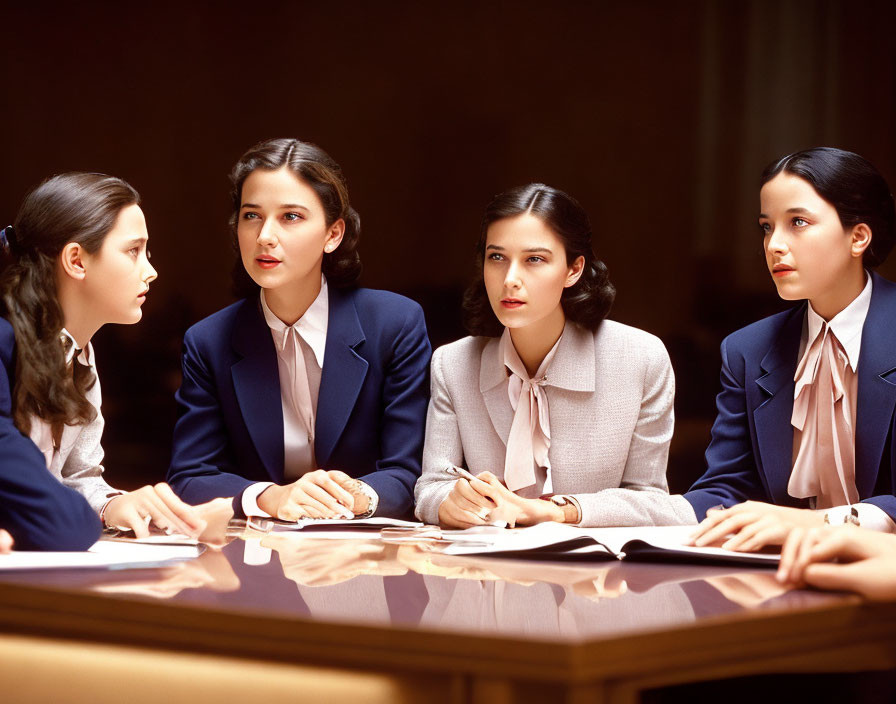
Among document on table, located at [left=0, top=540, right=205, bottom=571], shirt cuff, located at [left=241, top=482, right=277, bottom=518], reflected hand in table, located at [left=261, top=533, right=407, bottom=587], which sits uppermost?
document on table, located at [left=0, top=540, right=205, bottom=571]

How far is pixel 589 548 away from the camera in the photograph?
156 cm

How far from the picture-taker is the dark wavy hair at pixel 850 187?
2.20 metres

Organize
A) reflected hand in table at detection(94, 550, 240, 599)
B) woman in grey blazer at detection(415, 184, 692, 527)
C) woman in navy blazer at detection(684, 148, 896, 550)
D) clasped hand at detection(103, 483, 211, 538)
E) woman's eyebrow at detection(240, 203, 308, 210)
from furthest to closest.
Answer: woman's eyebrow at detection(240, 203, 308, 210), woman in grey blazer at detection(415, 184, 692, 527), woman in navy blazer at detection(684, 148, 896, 550), clasped hand at detection(103, 483, 211, 538), reflected hand in table at detection(94, 550, 240, 599)

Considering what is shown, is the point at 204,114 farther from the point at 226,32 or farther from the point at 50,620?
the point at 50,620

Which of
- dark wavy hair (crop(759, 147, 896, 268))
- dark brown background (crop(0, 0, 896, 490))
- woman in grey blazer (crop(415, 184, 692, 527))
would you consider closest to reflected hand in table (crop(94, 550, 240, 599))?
woman in grey blazer (crop(415, 184, 692, 527))

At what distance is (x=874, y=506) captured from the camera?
75.1 inches

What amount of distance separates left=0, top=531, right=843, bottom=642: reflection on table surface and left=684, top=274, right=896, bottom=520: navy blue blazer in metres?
0.80

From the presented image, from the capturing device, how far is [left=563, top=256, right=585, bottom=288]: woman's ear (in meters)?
2.38

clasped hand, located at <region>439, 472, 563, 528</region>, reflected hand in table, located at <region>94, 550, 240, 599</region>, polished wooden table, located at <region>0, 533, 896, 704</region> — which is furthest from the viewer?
clasped hand, located at <region>439, 472, 563, 528</region>

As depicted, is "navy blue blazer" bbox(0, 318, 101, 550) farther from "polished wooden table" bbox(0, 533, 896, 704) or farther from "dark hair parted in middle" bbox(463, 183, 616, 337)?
"dark hair parted in middle" bbox(463, 183, 616, 337)

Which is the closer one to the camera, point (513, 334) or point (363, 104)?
point (513, 334)

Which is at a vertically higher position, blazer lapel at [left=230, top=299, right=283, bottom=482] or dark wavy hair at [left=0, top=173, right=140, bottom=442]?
dark wavy hair at [left=0, top=173, right=140, bottom=442]

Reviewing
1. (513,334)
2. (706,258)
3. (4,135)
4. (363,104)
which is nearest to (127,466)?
(4,135)

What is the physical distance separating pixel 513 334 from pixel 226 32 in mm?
1765
